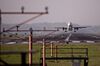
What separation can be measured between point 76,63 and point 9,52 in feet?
33.7

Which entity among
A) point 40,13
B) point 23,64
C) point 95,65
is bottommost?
point 95,65

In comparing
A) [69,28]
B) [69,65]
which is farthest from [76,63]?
[69,65]

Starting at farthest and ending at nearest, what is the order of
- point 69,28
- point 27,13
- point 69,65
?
point 69,65 → point 69,28 → point 27,13

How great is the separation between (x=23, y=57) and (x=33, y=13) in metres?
3.37

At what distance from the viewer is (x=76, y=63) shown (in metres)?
14.4

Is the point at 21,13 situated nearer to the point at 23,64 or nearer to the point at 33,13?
the point at 33,13

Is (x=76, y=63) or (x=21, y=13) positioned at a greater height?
(x=21, y=13)

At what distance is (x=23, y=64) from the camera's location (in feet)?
15.3

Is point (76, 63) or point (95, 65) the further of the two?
point (95, 65)

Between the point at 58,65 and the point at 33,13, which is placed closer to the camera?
the point at 33,13

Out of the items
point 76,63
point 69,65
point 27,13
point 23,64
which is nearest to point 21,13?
point 27,13

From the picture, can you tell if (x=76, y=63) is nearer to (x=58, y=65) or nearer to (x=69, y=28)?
(x=69, y=28)

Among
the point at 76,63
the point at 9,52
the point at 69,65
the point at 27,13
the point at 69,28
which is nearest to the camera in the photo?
Answer: the point at 9,52

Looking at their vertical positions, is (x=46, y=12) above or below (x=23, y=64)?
above
